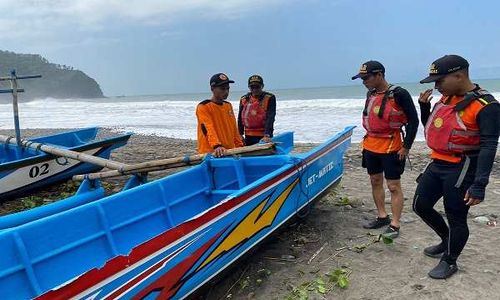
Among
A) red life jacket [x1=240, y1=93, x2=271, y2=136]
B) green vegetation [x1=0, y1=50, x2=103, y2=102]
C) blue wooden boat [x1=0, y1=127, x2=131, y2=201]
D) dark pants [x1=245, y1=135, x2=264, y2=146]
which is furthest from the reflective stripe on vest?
green vegetation [x1=0, y1=50, x2=103, y2=102]

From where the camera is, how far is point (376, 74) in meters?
4.61

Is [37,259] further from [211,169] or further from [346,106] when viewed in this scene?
[346,106]

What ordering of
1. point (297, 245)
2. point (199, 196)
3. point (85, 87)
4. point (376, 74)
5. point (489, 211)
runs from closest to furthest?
point (376, 74), point (297, 245), point (199, 196), point (489, 211), point (85, 87)

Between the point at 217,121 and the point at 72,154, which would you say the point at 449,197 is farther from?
the point at 72,154

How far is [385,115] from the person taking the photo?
4645 millimetres

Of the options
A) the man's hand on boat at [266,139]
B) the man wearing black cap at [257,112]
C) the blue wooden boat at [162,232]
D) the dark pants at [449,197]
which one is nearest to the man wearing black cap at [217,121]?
the blue wooden boat at [162,232]

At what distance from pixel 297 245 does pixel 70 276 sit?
237 cm

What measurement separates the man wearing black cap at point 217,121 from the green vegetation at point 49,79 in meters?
102

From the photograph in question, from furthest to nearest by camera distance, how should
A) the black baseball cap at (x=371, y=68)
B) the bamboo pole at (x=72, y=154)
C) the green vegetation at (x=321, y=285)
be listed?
the bamboo pole at (x=72, y=154), the black baseball cap at (x=371, y=68), the green vegetation at (x=321, y=285)

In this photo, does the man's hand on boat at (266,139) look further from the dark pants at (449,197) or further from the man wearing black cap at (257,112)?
the dark pants at (449,197)

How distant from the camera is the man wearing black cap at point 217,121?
5.43 m

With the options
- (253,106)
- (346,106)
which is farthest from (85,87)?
(253,106)

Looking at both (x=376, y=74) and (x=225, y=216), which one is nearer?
(x=225, y=216)

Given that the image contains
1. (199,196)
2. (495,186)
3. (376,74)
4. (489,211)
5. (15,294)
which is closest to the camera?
(15,294)
